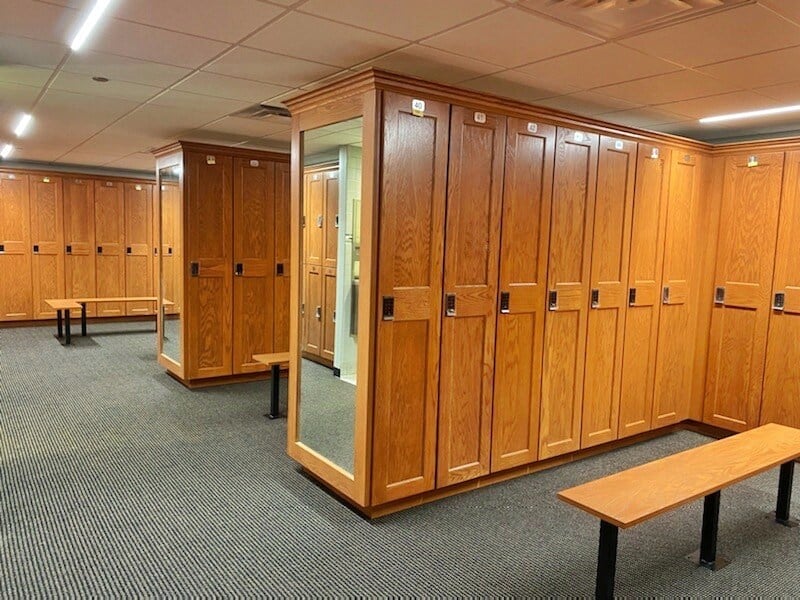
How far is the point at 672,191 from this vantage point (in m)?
4.36

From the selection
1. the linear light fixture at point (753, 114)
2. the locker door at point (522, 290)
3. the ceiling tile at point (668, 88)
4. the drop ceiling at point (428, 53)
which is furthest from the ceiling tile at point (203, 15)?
the linear light fixture at point (753, 114)

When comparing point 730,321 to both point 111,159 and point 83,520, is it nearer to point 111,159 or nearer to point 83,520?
point 83,520

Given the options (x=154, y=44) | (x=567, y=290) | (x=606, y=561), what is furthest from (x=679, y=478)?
(x=154, y=44)

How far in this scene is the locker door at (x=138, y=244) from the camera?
9211 millimetres

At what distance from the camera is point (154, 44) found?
9.64 ft

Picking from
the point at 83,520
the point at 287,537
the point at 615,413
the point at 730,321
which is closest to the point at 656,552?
the point at 615,413

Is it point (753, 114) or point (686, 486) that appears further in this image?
point (753, 114)

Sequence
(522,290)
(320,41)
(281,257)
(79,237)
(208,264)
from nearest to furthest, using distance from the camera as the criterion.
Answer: (320,41)
(522,290)
(208,264)
(281,257)
(79,237)

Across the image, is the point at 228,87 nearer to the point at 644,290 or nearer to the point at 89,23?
the point at 89,23

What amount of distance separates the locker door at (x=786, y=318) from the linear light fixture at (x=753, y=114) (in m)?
0.42

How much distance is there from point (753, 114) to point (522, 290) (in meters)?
2.12

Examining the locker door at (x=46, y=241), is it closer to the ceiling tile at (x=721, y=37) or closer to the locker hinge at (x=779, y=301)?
the ceiling tile at (x=721, y=37)

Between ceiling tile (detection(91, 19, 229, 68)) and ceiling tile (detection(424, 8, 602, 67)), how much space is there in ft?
3.74

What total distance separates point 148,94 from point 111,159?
14.1ft
